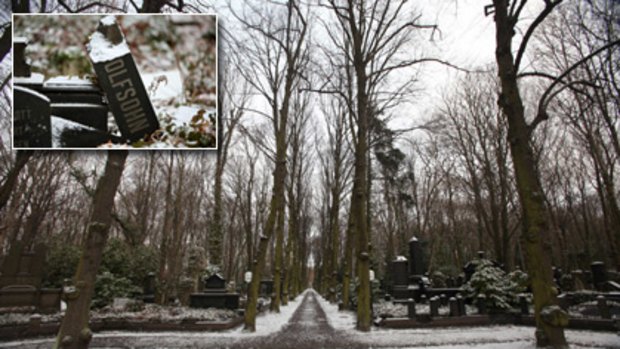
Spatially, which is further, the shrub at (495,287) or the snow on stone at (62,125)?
the shrub at (495,287)

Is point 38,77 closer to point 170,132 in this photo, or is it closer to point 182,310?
point 170,132

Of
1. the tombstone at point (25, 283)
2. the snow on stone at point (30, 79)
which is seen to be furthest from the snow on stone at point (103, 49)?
the tombstone at point (25, 283)

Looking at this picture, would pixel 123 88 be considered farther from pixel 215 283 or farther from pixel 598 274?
pixel 598 274

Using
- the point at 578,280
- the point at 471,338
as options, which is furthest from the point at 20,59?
the point at 578,280

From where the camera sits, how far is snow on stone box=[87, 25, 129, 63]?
5.12 meters

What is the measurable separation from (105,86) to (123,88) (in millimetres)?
220

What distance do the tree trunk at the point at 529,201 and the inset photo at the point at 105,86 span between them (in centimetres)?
572

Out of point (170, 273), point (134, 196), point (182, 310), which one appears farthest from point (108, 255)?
point (134, 196)

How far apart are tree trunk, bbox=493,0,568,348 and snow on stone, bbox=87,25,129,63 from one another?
689cm

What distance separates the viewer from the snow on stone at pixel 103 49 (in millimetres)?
5121

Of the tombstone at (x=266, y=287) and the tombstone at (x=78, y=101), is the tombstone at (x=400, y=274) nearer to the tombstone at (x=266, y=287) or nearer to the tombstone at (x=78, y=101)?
the tombstone at (x=266, y=287)

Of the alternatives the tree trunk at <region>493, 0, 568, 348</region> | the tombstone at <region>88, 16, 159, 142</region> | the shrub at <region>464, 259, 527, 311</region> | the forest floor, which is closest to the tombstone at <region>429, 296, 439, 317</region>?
the forest floor

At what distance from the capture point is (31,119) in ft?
17.2

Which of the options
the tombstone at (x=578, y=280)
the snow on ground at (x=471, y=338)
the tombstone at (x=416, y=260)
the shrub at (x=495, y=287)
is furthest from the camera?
the tombstone at (x=578, y=280)
